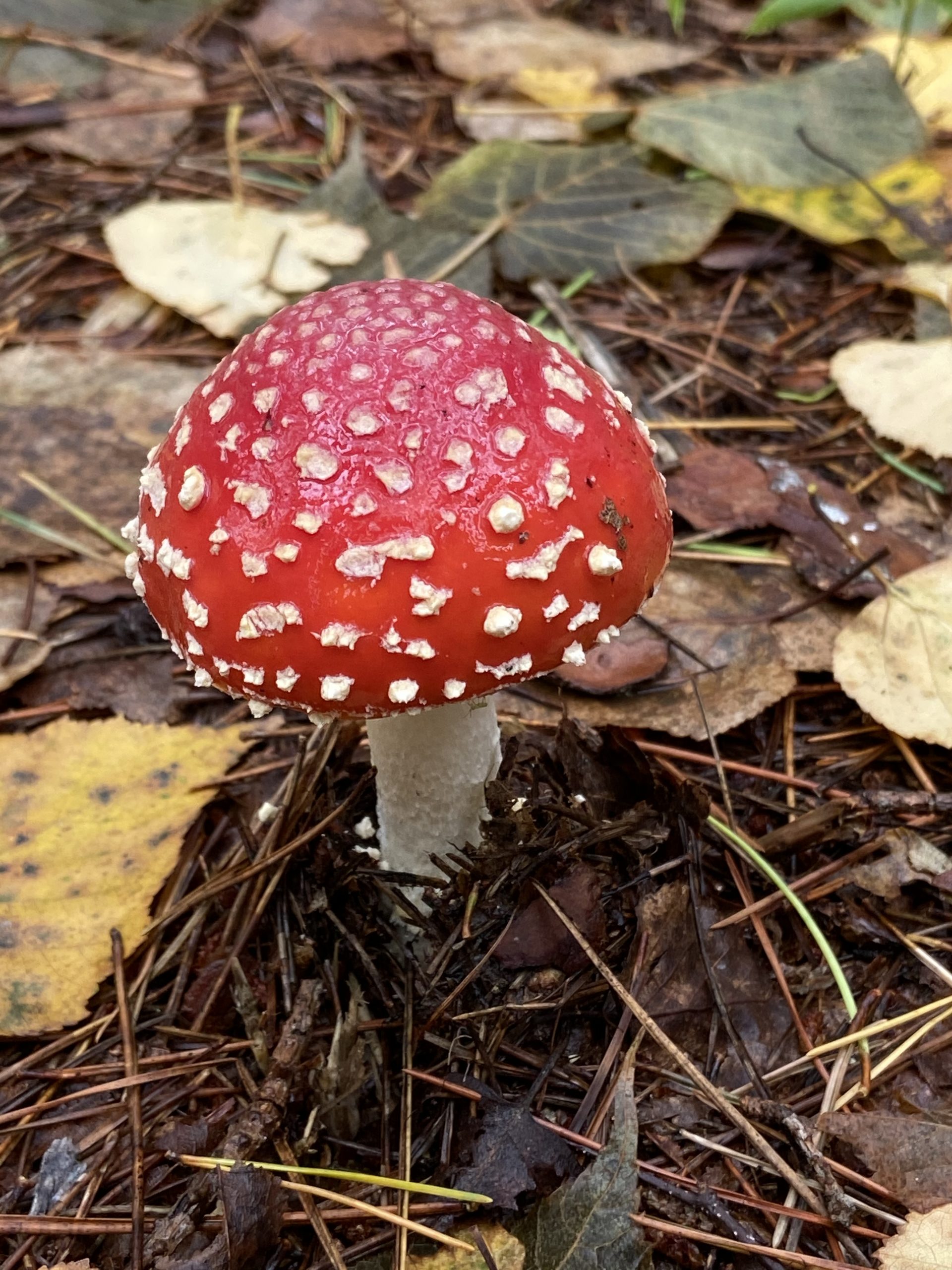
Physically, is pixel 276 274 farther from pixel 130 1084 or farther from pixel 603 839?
pixel 130 1084

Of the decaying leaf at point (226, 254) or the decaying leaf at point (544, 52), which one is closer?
the decaying leaf at point (226, 254)

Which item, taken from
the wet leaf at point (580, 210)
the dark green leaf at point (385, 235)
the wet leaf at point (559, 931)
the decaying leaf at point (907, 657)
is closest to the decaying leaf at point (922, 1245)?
the wet leaf at point (559, 931)

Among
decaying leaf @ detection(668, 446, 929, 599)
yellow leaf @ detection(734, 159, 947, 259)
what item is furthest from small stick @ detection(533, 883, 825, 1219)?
yellow leaf @ detection(734, 159, 947, 259)

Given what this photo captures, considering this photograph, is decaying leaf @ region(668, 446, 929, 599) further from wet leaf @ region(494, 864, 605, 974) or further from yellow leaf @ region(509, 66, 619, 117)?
yellow leaf @ region(509, 66, 619, 117)

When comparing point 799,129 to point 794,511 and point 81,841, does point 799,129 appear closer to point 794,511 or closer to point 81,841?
point 794,511

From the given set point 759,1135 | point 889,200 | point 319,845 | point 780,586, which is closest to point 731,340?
point 889,200

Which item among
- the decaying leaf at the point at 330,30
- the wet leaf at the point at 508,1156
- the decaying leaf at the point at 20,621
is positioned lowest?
the decaying leaf at the point at 20,621

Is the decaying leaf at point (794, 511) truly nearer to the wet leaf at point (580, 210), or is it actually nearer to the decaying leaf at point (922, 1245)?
the wet leaf at point (580, 210)
